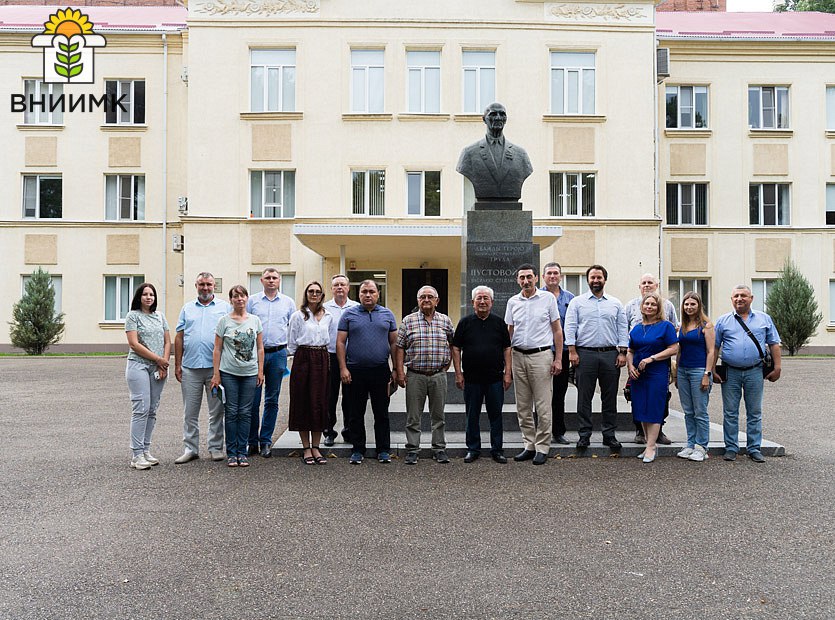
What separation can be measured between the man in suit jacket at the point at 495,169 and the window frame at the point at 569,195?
1549 cm

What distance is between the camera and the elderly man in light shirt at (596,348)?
827cm

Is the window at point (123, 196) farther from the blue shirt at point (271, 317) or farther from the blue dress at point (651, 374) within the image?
the blue dress at point (651, 374)

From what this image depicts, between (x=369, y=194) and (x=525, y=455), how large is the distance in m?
18.1

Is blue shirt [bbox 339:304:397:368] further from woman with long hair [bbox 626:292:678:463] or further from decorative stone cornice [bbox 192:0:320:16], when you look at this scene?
decorative stone cornice [bbox 192:0:320:16]

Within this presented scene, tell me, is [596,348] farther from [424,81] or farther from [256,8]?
[256,8]

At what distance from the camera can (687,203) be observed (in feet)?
93.4

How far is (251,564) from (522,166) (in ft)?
23.1

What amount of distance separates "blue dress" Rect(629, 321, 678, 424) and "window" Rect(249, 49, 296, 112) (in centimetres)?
1930

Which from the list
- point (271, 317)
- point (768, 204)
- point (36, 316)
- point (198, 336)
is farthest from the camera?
point (768, 204)

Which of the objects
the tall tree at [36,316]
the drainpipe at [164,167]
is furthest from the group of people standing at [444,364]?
the drainpipe at [164,167]

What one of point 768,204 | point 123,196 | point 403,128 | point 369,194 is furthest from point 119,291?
point 768,204

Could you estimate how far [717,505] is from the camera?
6.20 metres

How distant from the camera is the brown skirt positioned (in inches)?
312

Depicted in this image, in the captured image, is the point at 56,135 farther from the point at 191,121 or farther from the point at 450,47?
the point at 450,47
